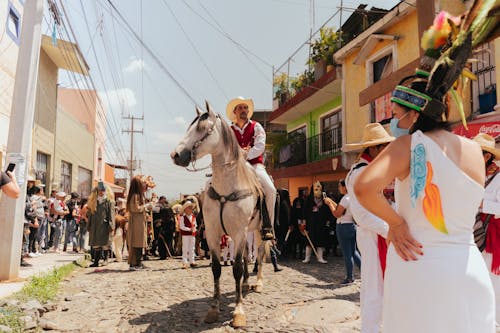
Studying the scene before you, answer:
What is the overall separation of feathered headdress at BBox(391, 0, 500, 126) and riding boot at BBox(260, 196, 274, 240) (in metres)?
3.82

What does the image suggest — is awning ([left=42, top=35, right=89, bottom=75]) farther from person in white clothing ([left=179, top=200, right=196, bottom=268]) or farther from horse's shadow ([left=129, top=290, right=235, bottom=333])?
horse's shadow ([left=129, top=290, right=235, bottom=333])

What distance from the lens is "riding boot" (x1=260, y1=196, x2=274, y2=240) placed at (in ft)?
17.9

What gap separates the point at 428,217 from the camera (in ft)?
5.35

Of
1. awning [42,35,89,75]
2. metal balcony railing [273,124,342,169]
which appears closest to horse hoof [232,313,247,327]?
metal balcony railing [273,124,342,169]

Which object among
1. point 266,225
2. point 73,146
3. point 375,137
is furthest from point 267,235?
point 73,146

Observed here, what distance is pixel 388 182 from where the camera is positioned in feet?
5.44

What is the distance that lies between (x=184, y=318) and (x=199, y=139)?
7.41 ft

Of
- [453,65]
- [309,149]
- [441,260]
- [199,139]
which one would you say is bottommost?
[441,260]

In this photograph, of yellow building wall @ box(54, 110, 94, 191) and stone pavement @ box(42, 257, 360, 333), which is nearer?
stone pavement @ box(42, 257, 360, 333)

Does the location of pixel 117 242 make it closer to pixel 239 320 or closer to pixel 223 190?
pixel 223 190

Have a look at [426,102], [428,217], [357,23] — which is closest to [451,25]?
[426,102]

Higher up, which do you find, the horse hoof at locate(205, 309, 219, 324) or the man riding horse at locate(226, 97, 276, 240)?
the man riding horse at locate(226, 97, 276, 240)

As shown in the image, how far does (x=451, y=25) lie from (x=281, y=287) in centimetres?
527

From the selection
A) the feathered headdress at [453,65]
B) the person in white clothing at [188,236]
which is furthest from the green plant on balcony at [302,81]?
the feathered headdress at [453,65]
